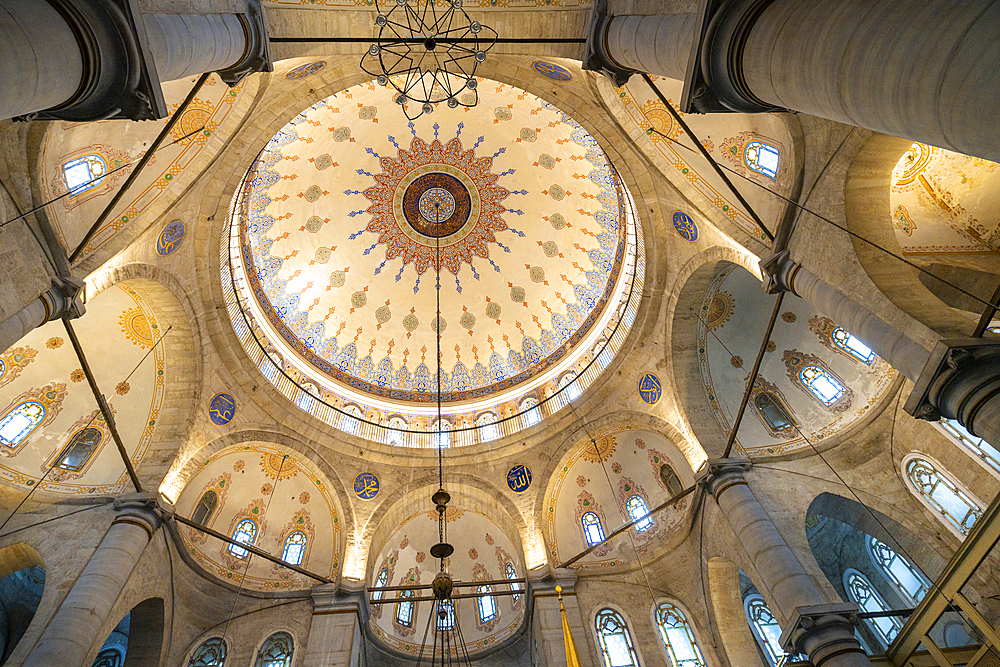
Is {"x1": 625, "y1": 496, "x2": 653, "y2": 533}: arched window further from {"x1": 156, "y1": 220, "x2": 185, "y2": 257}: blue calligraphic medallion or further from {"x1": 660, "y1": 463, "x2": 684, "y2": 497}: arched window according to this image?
{"x1": 156, "y1": 220, "x2": 185, "y2": 257}: blue calligraphic medallion

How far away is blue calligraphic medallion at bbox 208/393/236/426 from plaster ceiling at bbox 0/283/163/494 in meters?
1.15

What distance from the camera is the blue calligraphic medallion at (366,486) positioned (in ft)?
49.6

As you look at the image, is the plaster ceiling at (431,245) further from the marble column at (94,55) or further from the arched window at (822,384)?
the marble column at (94,55)

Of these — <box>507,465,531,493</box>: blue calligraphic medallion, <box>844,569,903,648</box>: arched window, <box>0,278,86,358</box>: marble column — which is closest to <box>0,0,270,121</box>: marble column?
<box>0,278,86,358</box>: marble column

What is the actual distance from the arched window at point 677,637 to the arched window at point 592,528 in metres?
2.29

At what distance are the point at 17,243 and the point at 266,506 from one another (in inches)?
355

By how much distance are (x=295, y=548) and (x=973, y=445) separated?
49.9ft

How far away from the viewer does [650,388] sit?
14500 millimetres

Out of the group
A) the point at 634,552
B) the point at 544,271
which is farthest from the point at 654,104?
the point at 634,552

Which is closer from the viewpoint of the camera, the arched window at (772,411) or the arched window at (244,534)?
the arched window at (772,411)

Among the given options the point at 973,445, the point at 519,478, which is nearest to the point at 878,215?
the point at 973,445

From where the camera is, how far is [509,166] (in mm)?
19266

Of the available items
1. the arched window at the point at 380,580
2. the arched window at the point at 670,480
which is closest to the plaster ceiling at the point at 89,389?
the arched window at the point at 380,580

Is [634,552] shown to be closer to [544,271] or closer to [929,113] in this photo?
[544,271]
